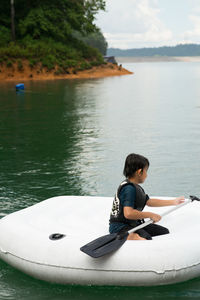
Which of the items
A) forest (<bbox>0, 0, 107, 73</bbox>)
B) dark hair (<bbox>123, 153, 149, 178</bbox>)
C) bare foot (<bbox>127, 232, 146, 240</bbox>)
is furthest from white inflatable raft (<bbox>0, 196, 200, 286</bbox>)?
forest (<bbox>0, 0, 107, 73</bbox>)

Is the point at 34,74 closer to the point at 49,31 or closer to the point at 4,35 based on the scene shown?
the point at 4,35

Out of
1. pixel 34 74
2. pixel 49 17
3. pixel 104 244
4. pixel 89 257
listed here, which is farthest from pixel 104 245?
pixel 49 17

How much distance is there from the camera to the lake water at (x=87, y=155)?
186 inches

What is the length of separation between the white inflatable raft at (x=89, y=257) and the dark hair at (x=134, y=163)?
652 mm

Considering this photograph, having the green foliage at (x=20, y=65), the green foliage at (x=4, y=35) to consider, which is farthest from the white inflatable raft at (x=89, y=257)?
the green foliage at (x=4, y=35)

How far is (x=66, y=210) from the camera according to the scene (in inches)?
218

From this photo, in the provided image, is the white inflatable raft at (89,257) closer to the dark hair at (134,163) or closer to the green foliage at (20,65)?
the dark hair at (134,163)

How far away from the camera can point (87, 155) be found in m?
10.4

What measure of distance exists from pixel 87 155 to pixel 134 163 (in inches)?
228

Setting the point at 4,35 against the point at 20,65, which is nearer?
the point at 20,65

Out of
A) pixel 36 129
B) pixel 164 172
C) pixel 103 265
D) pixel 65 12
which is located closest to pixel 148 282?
pixel 103 265

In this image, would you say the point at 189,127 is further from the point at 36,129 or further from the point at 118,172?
the point at 118,172

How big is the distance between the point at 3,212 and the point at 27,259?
2.10 meters

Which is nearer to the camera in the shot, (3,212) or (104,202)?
(104,202)
